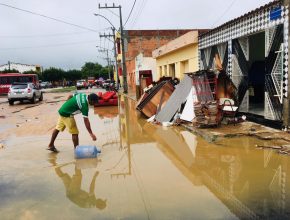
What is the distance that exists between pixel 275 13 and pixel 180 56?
12776mm


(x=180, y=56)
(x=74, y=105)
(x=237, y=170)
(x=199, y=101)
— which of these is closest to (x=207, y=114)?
(x=199, y=101)

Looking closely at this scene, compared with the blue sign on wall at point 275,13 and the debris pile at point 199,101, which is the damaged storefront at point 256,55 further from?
the debris pile at point 199,101

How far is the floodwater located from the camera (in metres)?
4.82

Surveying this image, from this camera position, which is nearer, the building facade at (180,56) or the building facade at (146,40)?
the building facade at (180,56)

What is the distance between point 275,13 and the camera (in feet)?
33.6

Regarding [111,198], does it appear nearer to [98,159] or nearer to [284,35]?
[98,159]

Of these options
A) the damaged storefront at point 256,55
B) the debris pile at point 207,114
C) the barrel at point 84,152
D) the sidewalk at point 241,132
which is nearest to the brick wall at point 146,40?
the damaged storefront at point 256,55

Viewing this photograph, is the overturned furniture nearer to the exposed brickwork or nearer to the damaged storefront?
the damaged storefront

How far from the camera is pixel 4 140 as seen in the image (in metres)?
11.0

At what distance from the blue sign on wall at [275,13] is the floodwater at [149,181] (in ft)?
Answer: 12.4

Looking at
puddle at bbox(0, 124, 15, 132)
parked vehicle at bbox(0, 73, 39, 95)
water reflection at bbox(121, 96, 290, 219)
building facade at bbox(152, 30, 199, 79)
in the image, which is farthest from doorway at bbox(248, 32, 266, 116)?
parked vehicle at bbox(0, 73, 39, 95)

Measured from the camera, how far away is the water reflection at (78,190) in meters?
5.21

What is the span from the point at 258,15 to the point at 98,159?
23.4 feet

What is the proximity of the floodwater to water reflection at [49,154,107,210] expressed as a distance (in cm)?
1
